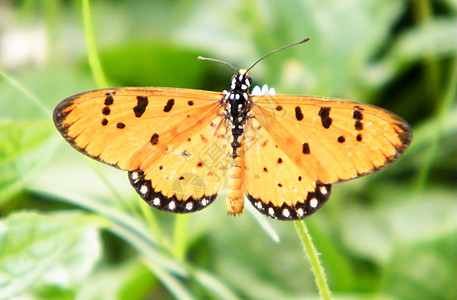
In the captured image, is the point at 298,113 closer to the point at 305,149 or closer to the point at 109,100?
the point at 305,149

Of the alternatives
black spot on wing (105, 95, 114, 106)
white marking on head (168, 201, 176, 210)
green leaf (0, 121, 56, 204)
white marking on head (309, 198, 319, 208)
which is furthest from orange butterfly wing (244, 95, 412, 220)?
green leaf (0, 121, 56, 204)

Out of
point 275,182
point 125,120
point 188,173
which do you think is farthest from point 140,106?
point 275,182

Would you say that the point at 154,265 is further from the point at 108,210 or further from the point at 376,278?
the point at 376,278

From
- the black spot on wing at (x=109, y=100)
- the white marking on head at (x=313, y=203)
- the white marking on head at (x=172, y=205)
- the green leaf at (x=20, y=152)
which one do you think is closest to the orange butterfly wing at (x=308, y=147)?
the white marking on head at (x=313, y=203)

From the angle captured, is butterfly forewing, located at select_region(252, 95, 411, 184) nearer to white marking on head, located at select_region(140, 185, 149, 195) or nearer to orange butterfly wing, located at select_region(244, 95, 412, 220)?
orange butterfly wing, located at select_region(244, 95, 412, 220)

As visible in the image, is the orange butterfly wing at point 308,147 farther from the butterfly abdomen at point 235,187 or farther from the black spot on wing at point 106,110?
the black spot on wing at point 106,110

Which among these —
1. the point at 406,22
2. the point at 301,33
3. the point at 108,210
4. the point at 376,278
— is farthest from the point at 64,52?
the point at 376,278
